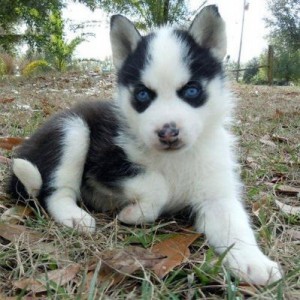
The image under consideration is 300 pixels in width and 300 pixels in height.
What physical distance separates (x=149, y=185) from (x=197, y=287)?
867 mm

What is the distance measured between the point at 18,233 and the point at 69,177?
556 millimetres

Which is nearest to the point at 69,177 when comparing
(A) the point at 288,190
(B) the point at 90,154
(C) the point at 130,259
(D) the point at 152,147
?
(B) the point at 90,154

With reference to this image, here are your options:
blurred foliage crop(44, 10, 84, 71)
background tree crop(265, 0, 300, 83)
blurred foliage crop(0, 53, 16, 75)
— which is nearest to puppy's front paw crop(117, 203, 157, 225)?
blurred foliage crop(44, 10, 84, 71)

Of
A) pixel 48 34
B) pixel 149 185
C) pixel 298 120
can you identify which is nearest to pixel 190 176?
pixel 149 185

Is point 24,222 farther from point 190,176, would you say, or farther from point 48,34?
point 48,34

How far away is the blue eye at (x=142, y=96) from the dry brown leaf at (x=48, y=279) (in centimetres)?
97

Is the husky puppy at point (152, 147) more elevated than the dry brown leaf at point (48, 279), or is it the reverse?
the husky puppy at point (152, 147)

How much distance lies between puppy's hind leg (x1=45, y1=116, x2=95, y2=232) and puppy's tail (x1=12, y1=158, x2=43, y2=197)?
0.26 ft

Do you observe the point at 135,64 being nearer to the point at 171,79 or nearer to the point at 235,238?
the point at 171,79

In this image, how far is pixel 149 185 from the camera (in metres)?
2.59

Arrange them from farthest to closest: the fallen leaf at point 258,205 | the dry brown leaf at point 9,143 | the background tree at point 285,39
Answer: the background tree at point 285,39
the dry brown leaf at point 9,143
the fallen leaf at point 258,205

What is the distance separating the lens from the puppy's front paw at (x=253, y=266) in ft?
6.18

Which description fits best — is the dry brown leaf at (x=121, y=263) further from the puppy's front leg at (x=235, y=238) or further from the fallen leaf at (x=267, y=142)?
the fallen leaf at (x=267, y=142)

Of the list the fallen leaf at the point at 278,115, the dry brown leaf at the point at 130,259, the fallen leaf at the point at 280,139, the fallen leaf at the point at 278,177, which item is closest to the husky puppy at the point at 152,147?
the dry brown leaf at the point at 130,259
